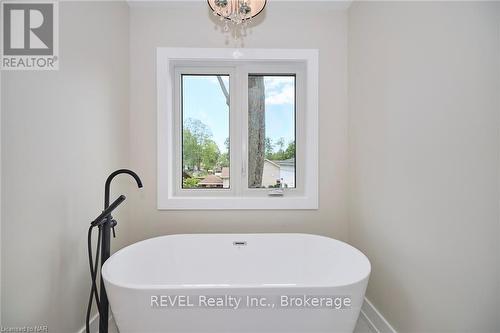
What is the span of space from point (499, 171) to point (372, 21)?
1270mm

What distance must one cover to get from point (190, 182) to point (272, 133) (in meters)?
0.87

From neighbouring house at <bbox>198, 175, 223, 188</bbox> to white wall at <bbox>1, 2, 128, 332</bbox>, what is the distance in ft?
2.47

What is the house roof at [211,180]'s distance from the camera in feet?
7.42

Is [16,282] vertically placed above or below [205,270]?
above

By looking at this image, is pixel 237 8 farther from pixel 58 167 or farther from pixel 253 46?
pixel 58 167

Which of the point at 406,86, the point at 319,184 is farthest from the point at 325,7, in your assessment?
the point at 319,184

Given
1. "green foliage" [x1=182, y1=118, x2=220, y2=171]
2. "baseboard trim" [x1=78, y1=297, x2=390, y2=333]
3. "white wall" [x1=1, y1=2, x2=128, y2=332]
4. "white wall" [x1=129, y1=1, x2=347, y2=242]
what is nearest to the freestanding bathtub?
"white wall" [x1=1, y1=2, x2=128, y2=332]

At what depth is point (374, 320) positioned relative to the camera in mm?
1654

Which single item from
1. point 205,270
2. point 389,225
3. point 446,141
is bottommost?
point 205,270

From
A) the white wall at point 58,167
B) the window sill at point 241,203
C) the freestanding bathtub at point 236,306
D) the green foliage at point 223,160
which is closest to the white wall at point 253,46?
the window sill at point 241,203

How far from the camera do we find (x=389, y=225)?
1.54m

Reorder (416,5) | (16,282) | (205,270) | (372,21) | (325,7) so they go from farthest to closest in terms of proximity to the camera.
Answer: (325,7) → (205,270) → (372,21) → (416,5) → (16,282)

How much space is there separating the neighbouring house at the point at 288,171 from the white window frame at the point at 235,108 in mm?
114

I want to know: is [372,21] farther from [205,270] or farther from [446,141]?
[205,270]
